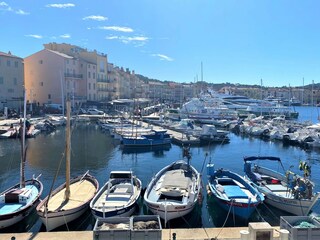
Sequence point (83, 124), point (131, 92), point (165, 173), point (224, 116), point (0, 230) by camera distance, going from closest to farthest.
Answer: point (0, 230) → point (165, 173) → point (83, 124) → point (224, 116) → point (131, 92)

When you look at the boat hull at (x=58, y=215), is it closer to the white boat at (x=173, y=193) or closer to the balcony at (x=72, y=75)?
the white boat at (x=173, y=193)

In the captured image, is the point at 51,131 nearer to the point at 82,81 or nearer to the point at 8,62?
the point at 8,62

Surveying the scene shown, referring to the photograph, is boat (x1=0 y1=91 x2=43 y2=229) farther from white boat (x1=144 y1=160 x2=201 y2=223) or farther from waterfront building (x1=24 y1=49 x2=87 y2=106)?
waterfront building (x1=24 y1=49 x2=87 y2=106)

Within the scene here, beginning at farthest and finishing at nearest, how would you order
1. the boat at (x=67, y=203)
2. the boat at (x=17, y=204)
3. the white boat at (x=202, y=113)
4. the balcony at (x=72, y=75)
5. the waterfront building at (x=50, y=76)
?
1. the balcony at (x=72, y=75)
2. the waterfront building at (x=50, y=76)
3. the white boat at (x=202, y=113)
4. the boat at (x=17, y=204)
5. the boat at (x=67, y=203)

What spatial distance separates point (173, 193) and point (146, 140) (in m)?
29.0

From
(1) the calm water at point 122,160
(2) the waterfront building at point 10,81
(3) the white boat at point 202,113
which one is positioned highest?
(2) the waterfront building at point 10,81

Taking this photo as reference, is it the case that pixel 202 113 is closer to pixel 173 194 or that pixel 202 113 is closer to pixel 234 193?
pixel 234 193

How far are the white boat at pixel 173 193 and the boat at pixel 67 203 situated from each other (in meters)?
3.71

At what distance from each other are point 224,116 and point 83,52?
47808 mm

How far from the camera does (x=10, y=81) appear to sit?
245 feet

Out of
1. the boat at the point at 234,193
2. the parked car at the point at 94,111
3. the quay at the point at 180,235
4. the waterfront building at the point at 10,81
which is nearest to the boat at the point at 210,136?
the boat at the point at 234,193

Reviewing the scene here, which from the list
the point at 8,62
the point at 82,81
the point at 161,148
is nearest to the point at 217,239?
the point at 161,148

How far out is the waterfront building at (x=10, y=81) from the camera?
7331cm

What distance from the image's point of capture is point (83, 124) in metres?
72.8
